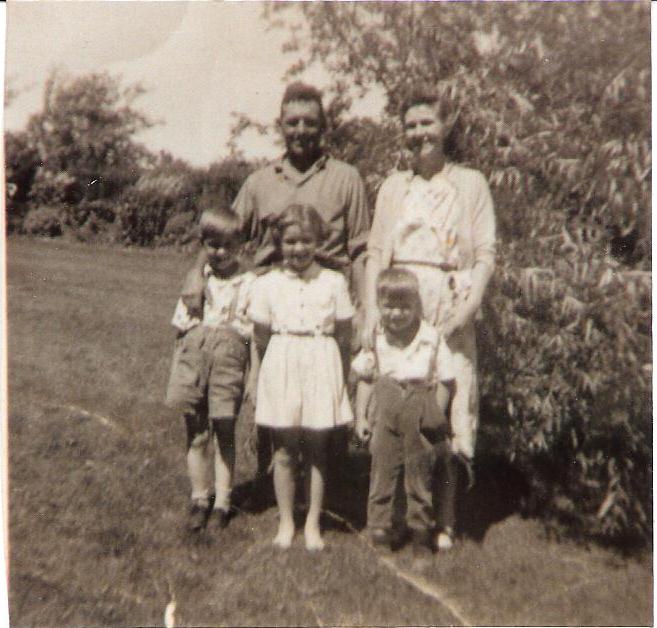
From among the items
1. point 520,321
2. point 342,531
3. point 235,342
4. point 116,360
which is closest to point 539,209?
point 520,321

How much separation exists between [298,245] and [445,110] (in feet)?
2.56

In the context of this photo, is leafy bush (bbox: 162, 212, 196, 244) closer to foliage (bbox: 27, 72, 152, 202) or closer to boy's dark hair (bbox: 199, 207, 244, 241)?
foliage (bbox: 27, 72, 152, 202)

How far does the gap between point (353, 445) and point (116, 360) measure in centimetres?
187

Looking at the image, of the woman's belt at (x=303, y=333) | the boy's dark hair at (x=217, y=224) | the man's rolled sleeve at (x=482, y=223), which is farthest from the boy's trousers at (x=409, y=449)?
the boy's dark hair at (x=217, y=224)

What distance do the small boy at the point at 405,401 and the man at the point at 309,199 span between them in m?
0.32

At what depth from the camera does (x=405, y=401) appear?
8.41 feet

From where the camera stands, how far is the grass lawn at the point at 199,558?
257cm

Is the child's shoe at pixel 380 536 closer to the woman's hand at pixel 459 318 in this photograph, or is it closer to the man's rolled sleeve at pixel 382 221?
the woman's hand at pixel 459 318

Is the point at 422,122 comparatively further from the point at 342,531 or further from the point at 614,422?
the point at 342,531

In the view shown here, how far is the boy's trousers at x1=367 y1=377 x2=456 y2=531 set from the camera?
8.41ft

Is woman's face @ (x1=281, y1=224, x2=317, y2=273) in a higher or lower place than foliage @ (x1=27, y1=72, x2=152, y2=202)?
lower

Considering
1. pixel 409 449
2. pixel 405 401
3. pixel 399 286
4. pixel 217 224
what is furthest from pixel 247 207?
pixel 409 449

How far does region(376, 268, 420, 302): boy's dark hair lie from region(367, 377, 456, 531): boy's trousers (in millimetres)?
298

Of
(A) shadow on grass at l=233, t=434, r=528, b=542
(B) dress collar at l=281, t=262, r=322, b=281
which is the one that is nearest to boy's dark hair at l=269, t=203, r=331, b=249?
(B) dress collar at l=281, t=262, r=322, b=281
